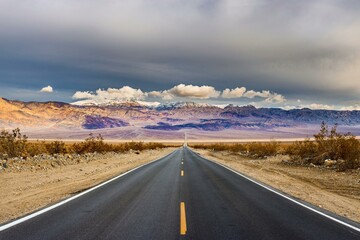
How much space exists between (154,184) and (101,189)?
2.76 meters

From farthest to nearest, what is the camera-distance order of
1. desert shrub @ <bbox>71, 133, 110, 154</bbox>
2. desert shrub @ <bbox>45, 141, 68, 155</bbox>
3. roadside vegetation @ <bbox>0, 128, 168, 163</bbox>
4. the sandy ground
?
desert shrub @ <bbox>71, 133, 110, 154</bbox>, desert shrub @ <bbox>45, 141, 68, 155</bbox>, roadside vegetation @ <bbox>0, 128, 168, 163</bbox>, the sandy ground

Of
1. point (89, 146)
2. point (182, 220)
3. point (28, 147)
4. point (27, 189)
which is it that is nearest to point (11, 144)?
point (28, 147)

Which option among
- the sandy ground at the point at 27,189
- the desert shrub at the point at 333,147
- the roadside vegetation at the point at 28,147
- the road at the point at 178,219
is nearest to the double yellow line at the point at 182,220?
the road at the point at 178,219

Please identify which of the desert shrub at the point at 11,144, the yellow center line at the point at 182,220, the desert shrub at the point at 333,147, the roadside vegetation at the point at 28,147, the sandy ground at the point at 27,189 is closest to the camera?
the yellow center line at the point at 182,220

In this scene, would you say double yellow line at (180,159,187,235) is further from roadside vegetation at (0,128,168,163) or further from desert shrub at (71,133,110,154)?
desert shrub at (71,133,110,154)

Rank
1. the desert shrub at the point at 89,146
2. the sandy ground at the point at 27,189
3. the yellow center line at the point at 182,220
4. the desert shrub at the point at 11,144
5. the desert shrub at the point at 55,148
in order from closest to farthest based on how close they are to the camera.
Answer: the yellow center line at the point at 182,220 → the sandy ground at the point at 27,189 → the desert shrub at the point at 11,144 → the desert shrub at the point at 55,148 → the desert shrub at the point at 89,146

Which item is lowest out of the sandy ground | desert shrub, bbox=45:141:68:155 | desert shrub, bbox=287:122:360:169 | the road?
the sandy ground

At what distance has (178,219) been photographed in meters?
8.84

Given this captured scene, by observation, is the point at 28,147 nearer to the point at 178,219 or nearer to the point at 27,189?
the point at 27,189

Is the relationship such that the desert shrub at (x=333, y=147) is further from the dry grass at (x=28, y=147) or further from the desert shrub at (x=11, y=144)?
the desert shrub at (x=11, y=144)

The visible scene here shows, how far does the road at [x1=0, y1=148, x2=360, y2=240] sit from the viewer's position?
24.5 ft

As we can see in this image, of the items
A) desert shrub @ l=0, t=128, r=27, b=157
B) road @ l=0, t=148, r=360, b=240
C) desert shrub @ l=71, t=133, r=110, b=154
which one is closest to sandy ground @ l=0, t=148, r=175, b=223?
road @ l=0, t=148, r=360, b=240

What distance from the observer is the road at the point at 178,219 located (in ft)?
24.5

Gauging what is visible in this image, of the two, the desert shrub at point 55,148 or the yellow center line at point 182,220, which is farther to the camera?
the desert shrub at point 55,148
